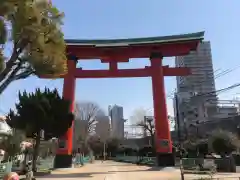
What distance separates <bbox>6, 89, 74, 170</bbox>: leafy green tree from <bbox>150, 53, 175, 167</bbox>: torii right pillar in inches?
272

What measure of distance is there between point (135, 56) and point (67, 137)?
28.6 feet

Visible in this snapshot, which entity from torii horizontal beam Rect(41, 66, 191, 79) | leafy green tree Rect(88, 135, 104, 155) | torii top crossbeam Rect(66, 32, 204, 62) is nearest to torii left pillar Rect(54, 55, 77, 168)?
torii horizontal beam Rect(41, 66, 191, 79)

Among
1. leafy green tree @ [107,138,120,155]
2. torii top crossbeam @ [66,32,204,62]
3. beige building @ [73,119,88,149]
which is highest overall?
torii top crossbeam @ [66,32,204,62]

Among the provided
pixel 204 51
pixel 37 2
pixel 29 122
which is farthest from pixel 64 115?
pixel 204 51

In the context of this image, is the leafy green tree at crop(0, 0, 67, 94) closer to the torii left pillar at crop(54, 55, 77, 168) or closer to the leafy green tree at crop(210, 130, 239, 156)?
the torii left pillar at crop(54, 55, 77, 168)

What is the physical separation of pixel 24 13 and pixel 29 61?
1.92 meters

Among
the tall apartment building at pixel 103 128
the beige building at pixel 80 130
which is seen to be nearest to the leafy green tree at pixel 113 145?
the tall apartment building at pixel 103 128

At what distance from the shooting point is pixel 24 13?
33.4 ft

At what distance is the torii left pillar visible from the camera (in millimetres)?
22984

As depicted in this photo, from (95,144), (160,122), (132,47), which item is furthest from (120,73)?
(95,144)

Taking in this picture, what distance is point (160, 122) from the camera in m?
22.4

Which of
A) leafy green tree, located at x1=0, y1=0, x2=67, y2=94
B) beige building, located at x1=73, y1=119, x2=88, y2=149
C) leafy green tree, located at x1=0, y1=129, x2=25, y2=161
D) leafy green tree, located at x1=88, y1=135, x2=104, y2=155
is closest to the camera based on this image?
leafy green tree, located at x1=0, y1=0, x2=67, y2=94

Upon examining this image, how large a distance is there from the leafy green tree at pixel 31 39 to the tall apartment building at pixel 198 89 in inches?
2292

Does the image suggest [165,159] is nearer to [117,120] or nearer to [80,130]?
[80,130]
